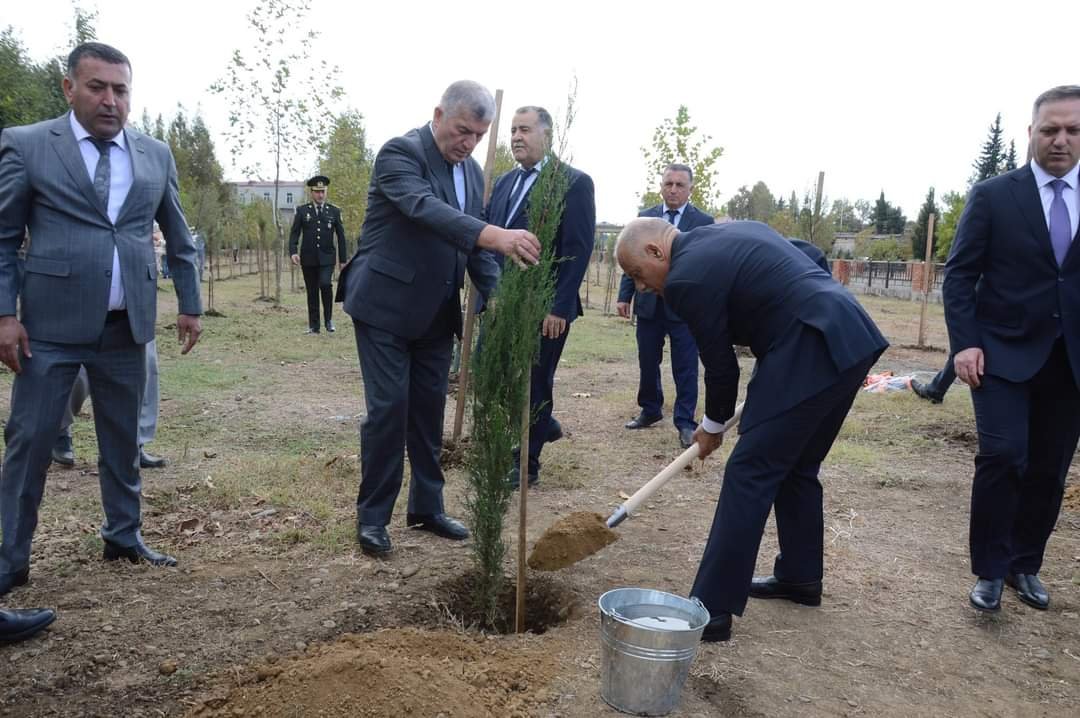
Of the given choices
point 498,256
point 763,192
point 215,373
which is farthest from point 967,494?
point 763,192

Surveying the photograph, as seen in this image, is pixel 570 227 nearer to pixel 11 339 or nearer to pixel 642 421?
pixel 642 421

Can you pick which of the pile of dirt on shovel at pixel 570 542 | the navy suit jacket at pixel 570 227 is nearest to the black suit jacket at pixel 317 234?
the navy suit jacket at pixel 570 227

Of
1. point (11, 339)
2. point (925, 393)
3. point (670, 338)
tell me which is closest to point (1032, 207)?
point (670, 338)

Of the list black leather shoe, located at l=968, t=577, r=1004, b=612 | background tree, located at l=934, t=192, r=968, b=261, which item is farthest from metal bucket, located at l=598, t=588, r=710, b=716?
background tree, located at l=934, t=192, r=968, b=261

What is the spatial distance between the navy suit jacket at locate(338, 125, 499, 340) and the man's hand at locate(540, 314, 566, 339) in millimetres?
1050

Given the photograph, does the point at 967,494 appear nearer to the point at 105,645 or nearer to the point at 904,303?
the point at 105,645

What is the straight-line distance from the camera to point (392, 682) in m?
2.66

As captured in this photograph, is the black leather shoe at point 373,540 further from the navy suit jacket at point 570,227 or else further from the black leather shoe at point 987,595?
the black leather shoe at point 987,595

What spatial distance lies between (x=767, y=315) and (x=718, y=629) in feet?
4.34

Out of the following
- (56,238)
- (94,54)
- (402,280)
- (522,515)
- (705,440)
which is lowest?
(522,515)

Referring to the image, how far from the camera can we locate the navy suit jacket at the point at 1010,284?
3760 mm

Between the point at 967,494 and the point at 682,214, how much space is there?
3.26 m

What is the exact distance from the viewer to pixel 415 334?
410 centimetres

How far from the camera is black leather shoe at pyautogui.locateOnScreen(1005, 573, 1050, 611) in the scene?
3.94m
